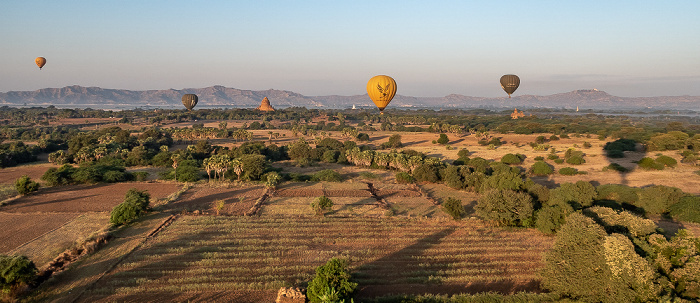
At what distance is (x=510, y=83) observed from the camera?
81812mm

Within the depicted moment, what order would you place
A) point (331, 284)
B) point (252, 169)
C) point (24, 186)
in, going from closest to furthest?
point (331, 284), point (24, 186), point (252, 169)

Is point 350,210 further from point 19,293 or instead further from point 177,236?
point 19,293

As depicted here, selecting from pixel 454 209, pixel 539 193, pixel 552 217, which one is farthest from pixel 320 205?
pixel 539 193

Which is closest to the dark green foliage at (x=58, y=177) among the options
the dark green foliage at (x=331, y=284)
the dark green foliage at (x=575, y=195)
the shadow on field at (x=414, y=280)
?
the shadow on field at (x=414, y=280)

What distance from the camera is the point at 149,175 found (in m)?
41.7

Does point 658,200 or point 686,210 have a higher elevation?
point 658,200

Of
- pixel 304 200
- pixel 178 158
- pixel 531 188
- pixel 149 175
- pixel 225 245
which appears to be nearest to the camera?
pixel 225 245

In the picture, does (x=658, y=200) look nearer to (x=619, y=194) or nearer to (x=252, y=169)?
(x=619, y=194)

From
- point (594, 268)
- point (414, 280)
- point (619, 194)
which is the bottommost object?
point (414, 280)

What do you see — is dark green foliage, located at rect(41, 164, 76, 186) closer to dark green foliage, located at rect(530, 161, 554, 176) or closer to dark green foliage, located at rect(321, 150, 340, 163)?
dark green foliage, located at rect(321, 150, 340, 163)

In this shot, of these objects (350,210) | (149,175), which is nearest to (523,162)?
(350,210)

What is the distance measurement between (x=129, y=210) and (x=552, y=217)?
2705 centimetres

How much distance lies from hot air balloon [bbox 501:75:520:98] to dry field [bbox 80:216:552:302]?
6372 centimetres

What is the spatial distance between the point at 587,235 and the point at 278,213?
19.8 meters
